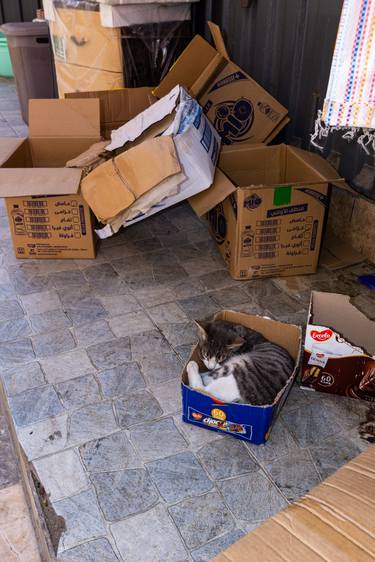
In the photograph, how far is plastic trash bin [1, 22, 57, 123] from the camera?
4.66m

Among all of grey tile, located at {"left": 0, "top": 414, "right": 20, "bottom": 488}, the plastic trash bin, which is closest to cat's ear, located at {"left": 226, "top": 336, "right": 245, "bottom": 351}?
grey tile, located at {"left": 0, "top": 414, "right": 20, "bottom": 488}

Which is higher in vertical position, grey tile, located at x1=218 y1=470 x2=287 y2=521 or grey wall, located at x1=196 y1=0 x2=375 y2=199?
grey wall, located at x1=196 y1=0 x2=375 y2=199

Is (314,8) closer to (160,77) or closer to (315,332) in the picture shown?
(160,77)

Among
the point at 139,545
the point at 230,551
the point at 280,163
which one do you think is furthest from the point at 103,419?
the point at 280,163

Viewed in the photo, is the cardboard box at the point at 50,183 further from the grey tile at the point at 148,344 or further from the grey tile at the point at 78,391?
the grey tile at the point at 78,391

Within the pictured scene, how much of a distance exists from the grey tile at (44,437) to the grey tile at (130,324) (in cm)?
53

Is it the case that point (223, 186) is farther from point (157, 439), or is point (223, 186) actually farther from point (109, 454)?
point (109, 454)

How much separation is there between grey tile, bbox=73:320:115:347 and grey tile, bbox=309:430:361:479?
3.28 ft

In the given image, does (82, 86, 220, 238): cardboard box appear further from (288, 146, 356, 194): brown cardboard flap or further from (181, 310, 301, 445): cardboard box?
(181, 310, 301, 445): cardboard box

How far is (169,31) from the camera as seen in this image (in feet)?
12.0

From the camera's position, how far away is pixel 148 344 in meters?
2.20

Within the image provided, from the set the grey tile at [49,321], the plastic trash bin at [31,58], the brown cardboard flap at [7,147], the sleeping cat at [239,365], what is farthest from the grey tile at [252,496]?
the plastic trash bin at [31,58]

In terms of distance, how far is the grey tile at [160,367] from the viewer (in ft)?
6.64

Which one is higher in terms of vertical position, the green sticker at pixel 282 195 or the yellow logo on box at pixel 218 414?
the green sticker at pixel 282 195
